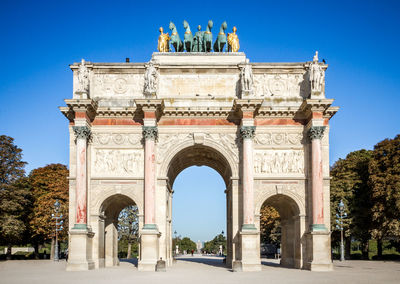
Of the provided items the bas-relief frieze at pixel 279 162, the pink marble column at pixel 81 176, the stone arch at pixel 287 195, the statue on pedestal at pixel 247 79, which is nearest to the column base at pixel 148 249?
the pink marble column at pixel 81 176

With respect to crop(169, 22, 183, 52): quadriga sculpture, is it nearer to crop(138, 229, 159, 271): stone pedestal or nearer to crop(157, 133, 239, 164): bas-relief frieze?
crop(157, 133, 239, 164): bas-relief frieze

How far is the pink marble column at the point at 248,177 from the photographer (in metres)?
28.9

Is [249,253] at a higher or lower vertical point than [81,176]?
lower

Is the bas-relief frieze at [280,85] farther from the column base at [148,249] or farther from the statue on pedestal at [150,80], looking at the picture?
the column base at [148,249]

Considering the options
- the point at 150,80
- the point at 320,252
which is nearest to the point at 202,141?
the point at 150,80

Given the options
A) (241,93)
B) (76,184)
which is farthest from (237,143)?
(76,184)

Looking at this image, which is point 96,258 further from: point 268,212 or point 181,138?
point 268,212

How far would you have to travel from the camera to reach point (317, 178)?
29188 mm

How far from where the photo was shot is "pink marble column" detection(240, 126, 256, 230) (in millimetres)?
28891

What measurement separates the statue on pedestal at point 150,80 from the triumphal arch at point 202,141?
62mm

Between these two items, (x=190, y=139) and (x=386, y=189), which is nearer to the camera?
(x=190, y=139)

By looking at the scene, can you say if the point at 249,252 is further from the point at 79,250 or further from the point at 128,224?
the point at 128,224

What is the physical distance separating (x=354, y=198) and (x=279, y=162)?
1777 cm

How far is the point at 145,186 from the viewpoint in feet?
96.7
